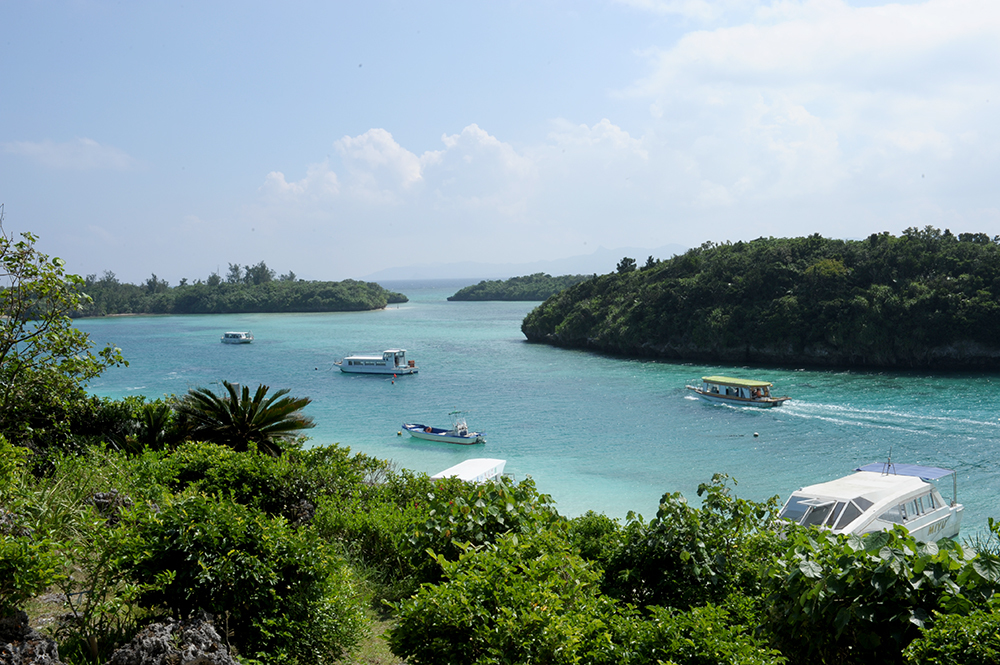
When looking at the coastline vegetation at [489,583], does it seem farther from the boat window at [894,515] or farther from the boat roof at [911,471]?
the boat roof at [911,471]

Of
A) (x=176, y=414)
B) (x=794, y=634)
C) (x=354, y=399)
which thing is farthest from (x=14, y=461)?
(x=354, y=399)

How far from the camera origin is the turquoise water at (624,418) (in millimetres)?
23844

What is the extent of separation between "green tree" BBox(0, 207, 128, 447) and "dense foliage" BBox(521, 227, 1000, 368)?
169 ft

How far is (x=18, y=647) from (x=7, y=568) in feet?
1.61

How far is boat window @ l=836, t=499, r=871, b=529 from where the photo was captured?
15159mm

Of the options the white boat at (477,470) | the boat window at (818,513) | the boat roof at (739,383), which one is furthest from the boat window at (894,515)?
the boat roof at (739,383)

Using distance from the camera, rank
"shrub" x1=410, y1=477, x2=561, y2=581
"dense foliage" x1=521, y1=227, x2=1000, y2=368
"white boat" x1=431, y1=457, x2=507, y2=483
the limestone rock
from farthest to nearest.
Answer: "dense foliage" x1=521, y1=227, x2=1000, y2=368, "white boat" x1=431, y1=457, x2=507, y2=483, "shrub" x1=410, y1=477, x2=561, y2=581, the limestone rock

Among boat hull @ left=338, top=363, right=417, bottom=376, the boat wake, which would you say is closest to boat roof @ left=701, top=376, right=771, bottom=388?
the boat wake

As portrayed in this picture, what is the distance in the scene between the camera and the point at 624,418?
34.0 m

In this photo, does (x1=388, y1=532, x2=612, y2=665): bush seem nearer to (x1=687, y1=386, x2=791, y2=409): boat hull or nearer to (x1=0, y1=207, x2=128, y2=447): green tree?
(x1=0, y1=207, x2=128, y2=447): green tree

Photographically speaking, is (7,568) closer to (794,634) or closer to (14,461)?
(14,461)

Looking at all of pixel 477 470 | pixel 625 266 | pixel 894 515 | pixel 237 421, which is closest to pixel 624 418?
pixel 477 470

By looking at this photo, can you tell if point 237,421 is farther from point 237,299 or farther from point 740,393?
point 237,299

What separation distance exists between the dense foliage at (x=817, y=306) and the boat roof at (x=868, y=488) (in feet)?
118
